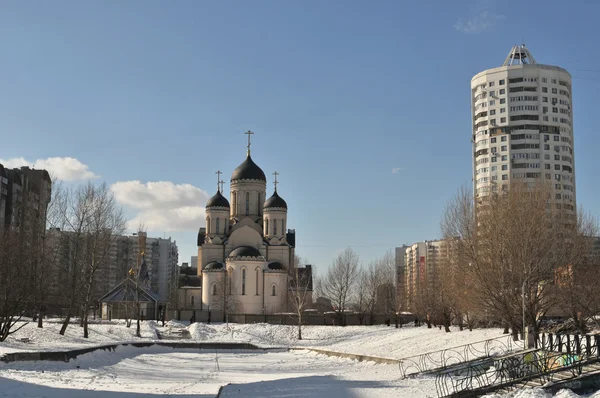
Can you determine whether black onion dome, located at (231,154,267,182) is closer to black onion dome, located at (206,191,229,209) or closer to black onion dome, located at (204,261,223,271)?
black onion dome, located at (206,191,229,209)

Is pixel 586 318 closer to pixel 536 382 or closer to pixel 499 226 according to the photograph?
pixel 499 226

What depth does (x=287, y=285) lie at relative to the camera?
71438 millimetres

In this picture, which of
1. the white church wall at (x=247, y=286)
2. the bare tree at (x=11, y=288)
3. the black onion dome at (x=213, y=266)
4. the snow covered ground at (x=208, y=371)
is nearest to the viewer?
the snow covered ground at (x=208, y=371)

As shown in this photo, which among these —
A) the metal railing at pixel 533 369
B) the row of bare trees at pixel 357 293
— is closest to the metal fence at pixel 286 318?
the row of bare trees at pixel 357 293

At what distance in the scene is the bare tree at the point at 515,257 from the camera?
28.1 metres

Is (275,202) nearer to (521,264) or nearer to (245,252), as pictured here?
(245,252)

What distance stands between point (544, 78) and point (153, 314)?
176 ft

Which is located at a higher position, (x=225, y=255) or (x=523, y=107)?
(x=523, y=107)

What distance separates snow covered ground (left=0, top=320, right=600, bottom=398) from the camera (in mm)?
19344

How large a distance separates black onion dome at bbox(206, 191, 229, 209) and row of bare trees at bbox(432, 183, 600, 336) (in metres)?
46.2

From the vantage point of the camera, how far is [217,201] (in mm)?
78688

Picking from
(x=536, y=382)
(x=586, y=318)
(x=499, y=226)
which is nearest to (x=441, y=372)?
(x=536, y=382)

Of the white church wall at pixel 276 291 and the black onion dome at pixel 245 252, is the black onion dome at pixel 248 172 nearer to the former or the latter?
the black onion dome at pixel 245 252

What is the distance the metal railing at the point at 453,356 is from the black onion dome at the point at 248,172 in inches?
2072
